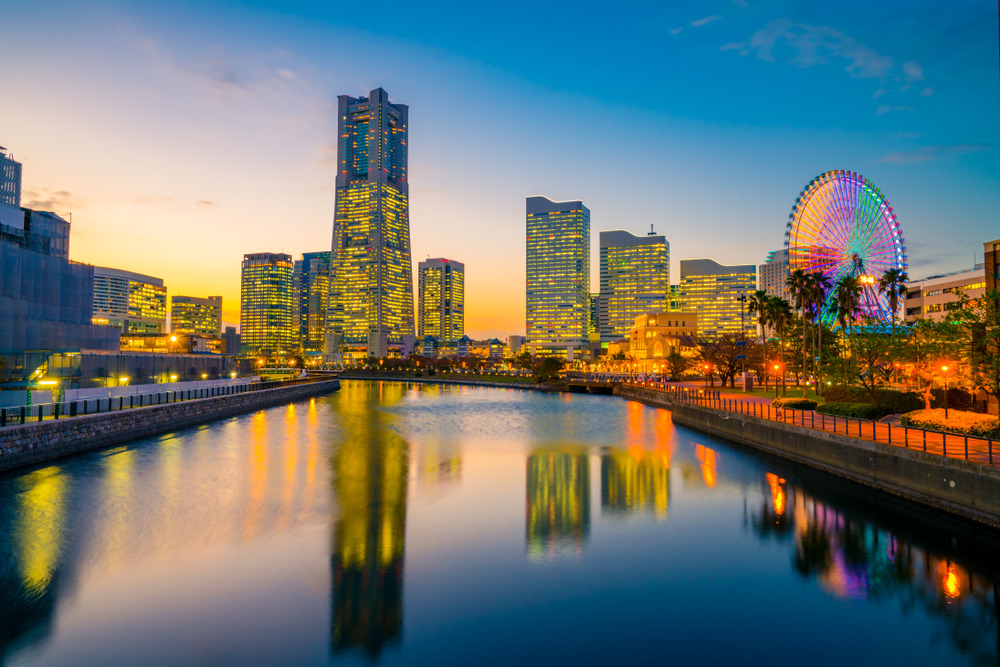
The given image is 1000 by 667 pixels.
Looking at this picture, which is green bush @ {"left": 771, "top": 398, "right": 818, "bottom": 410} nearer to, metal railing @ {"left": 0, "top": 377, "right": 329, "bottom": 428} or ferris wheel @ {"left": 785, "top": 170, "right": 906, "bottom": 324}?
ferris wheel @ {"left": 785, "top": 170, "right": 906, "bottom": 324}

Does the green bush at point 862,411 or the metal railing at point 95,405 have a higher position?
the green bush at point 862,411

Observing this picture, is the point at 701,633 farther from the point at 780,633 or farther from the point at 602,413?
the point at 602,413

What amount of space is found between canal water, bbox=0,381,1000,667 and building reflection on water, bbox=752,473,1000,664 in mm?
94

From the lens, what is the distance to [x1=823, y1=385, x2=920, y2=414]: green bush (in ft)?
128

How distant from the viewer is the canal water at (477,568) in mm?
14438

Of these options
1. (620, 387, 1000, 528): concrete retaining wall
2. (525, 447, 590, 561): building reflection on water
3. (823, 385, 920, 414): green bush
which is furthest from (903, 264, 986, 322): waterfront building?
(525, 447, 590, 561): building reflection on water

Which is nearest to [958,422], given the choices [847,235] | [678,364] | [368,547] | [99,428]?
[368,547]

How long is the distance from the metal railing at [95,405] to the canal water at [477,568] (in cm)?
372

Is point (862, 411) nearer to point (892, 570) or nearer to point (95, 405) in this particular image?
point (892, 570)

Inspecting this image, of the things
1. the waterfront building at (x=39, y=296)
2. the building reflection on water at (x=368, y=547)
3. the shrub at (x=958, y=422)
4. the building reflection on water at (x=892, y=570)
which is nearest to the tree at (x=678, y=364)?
the building reflection on water at (x=368, y=547)

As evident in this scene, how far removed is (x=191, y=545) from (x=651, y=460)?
30.3 m

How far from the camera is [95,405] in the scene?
44.8 meters

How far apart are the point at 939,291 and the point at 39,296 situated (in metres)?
148

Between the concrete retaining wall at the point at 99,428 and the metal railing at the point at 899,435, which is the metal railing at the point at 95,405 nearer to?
the concrete retaining wall at the point at 99,428
